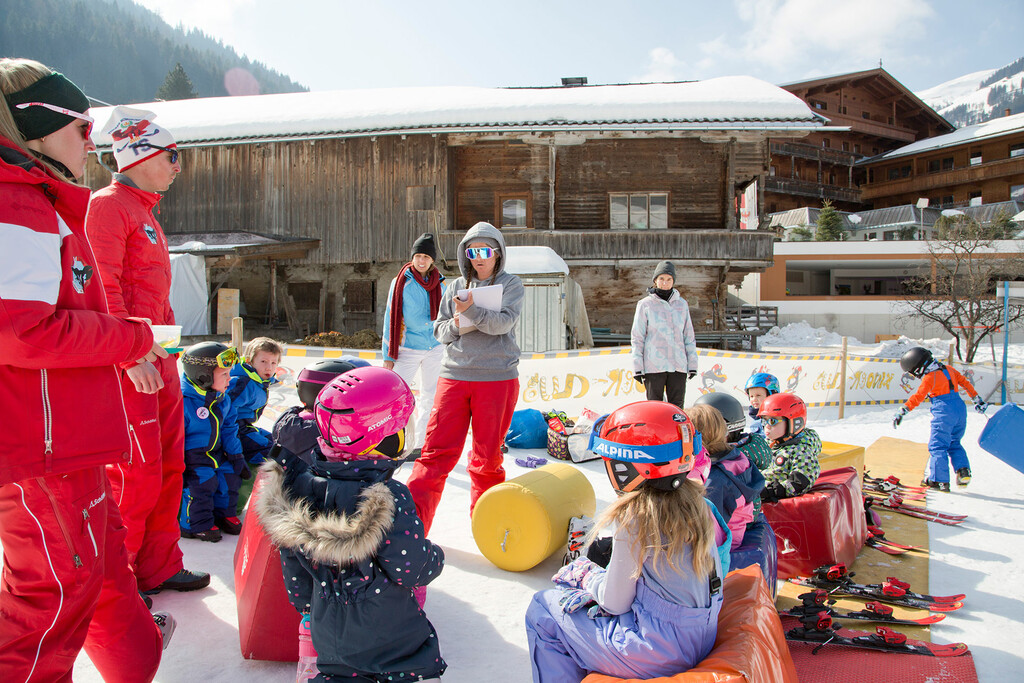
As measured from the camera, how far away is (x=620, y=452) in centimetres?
188

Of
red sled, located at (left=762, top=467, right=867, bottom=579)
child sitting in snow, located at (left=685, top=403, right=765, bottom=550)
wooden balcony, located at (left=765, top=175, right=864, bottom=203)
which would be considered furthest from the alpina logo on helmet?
wooden balcony, located at (left=765, top=175, right=864, bottom=203)

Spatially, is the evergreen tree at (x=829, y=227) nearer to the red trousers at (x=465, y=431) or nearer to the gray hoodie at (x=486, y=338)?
the gray hoodie at (x=486, y=338)

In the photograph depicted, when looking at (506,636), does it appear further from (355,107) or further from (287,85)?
(287,85)

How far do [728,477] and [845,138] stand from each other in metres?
47.8

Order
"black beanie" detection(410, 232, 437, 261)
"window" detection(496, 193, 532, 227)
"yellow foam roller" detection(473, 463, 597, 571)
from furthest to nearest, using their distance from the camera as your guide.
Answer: "window" detection(496, 193, 532, 227) < "black beanie" detection(410, 232, 437, 261) < "yellow foam roller" detection(473, 463, 597, 571)

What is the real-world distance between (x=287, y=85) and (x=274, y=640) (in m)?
105

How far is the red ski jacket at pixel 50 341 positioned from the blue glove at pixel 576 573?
1445 millimetres

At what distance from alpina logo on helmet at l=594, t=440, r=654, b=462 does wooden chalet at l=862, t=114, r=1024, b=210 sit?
43.4 metres

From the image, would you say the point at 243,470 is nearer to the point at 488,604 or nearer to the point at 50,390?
the point at 488,604

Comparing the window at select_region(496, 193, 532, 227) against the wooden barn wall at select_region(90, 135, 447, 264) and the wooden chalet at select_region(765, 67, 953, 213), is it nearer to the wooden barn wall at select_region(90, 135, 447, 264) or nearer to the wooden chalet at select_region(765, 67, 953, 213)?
the wooden barn wall at select_region(90, 135, 447, 264)

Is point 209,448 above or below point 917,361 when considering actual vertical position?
below

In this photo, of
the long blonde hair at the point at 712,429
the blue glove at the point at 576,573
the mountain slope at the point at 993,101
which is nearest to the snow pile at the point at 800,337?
the long blonde hair at the point at 712,429

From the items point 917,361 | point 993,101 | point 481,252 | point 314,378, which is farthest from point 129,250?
point 993,101

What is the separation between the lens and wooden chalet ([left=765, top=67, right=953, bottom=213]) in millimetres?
39469
